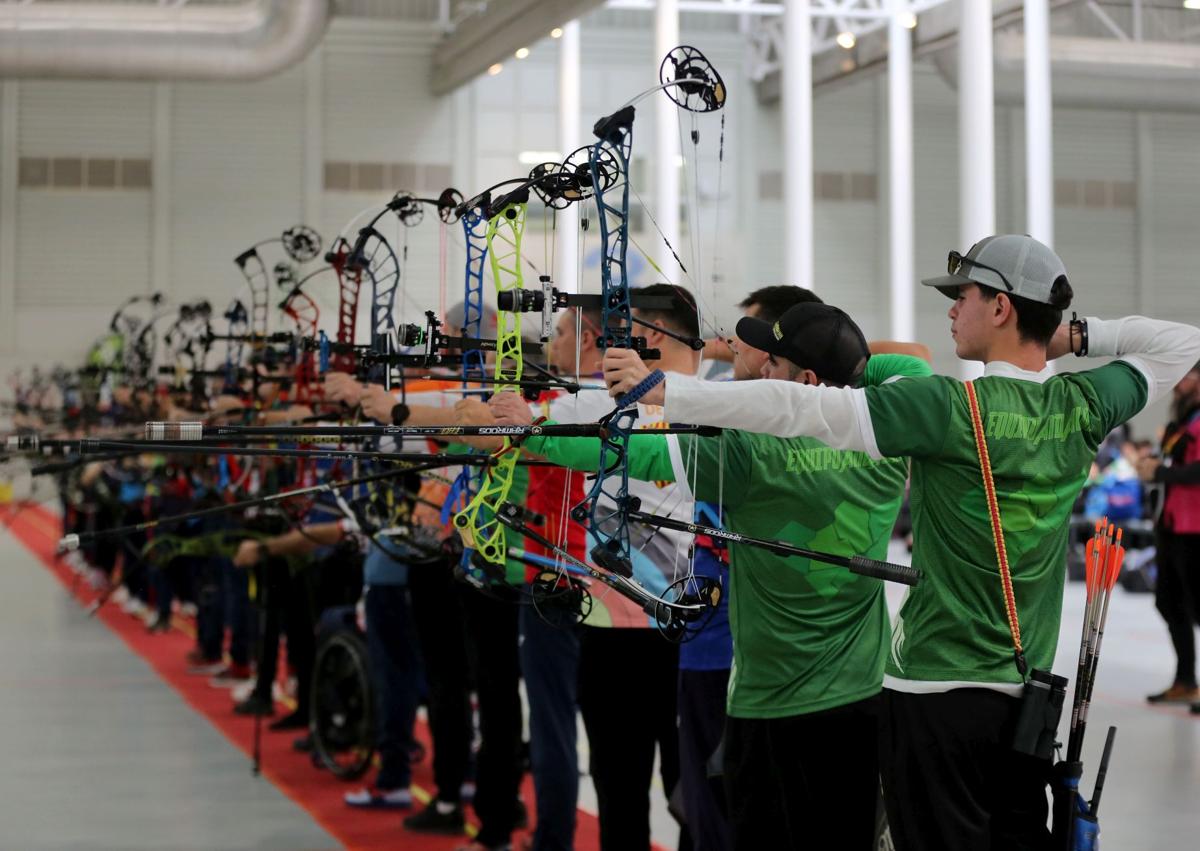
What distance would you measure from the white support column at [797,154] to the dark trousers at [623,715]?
9477 millimetres

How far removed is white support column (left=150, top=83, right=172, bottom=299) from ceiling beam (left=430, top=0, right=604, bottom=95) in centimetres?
402

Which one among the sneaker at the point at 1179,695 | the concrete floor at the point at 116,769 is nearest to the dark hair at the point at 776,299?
the concrete floor at the point at 116,769

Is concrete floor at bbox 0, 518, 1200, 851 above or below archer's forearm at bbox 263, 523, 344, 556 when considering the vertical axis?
below

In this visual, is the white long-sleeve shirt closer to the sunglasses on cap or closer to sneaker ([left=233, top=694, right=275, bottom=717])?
the sunglasses on cap

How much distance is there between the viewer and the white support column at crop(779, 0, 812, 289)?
12422mm

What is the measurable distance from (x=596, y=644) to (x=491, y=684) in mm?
1119

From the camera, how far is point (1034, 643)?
2.44m

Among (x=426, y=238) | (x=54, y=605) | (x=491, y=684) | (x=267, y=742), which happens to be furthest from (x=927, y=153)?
(x=491, y=684)

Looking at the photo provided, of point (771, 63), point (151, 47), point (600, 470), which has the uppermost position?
→ point (771, 63)

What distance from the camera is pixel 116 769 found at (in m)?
6.24

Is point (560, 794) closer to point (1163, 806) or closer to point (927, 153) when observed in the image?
point (1163, 806)

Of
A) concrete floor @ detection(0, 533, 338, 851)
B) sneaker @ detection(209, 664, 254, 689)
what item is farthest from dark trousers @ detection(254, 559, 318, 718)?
sneaker @ detection(209, 664, 254, 689)

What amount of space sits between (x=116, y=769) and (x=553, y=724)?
2906 millimetres

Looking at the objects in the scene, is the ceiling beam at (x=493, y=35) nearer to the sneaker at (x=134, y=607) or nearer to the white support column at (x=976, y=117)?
the white support column at (x=976, y=117)
